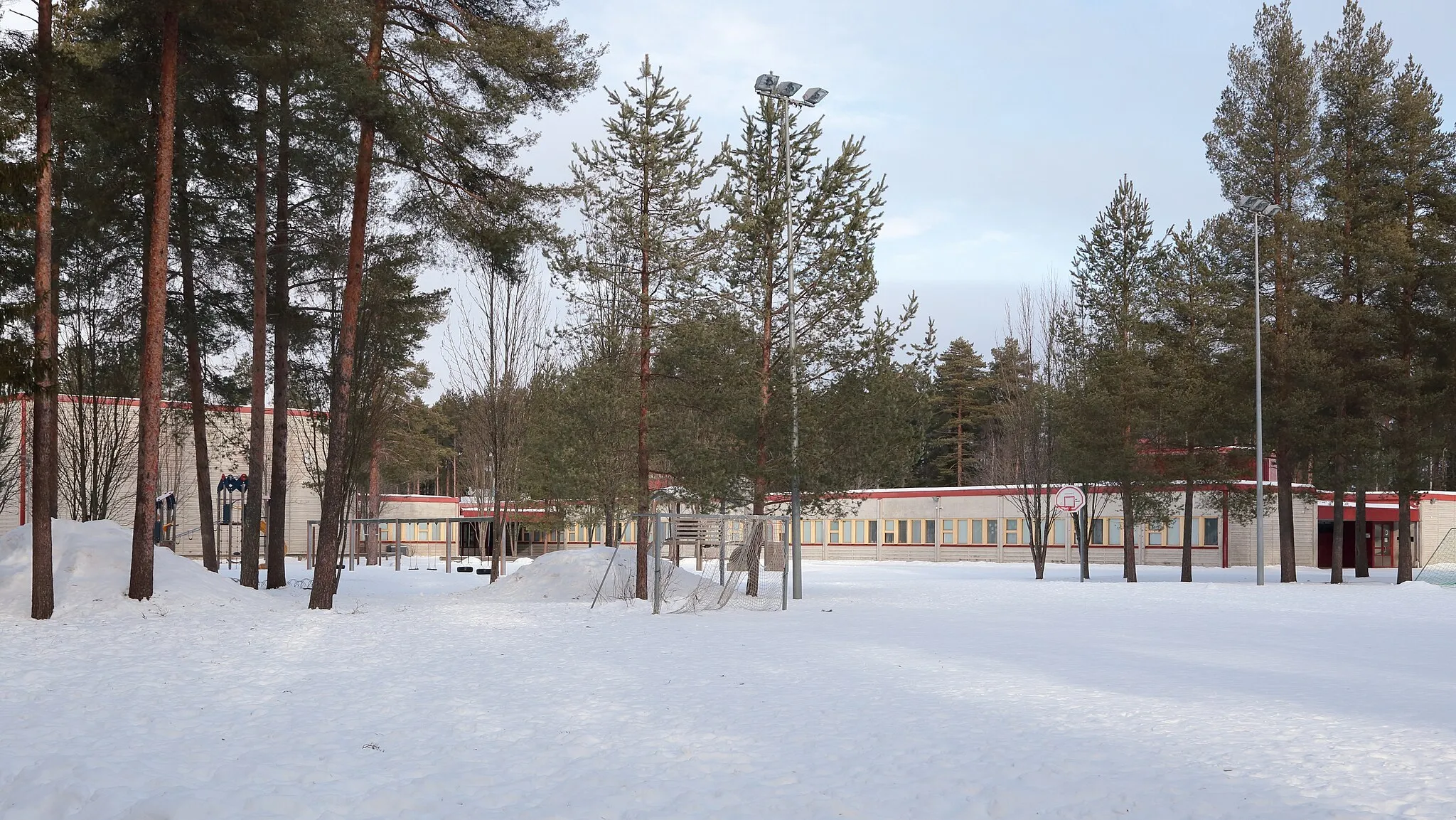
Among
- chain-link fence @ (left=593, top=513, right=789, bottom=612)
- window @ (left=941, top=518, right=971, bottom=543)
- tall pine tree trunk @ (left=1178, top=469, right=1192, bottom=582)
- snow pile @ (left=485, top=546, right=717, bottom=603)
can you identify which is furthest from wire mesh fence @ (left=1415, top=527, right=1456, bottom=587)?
snow pile @ (left=485, top=546, right=717, bottom=603)

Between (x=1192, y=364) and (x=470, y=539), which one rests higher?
(x=1192, y=364)

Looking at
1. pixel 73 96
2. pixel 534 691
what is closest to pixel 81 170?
pixel 73 96

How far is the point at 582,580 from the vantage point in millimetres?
26422

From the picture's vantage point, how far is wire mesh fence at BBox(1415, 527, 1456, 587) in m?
36.1

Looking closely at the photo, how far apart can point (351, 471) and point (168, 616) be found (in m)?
8.21

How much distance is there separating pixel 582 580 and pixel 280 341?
8100 mm

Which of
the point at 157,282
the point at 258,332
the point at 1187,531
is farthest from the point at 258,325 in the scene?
the point at 1187,531

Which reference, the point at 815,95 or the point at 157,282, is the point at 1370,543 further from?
the point at 157,282

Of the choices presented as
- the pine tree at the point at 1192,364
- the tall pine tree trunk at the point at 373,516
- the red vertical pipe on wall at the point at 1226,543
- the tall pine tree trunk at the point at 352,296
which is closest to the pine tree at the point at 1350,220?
the pine tree at the point at 1192,364

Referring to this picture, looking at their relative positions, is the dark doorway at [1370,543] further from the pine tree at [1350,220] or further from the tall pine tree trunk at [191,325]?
the tall pine tree trunk at [191,325]

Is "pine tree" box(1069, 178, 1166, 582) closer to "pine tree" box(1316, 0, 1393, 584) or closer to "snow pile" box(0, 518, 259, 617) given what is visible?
"pine tree" box(1316, 0, 1393, 584)

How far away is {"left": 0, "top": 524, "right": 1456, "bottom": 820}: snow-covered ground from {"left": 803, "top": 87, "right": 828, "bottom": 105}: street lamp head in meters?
11.5

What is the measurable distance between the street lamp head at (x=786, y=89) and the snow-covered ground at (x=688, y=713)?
449 inches

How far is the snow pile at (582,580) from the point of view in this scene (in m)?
25.7
